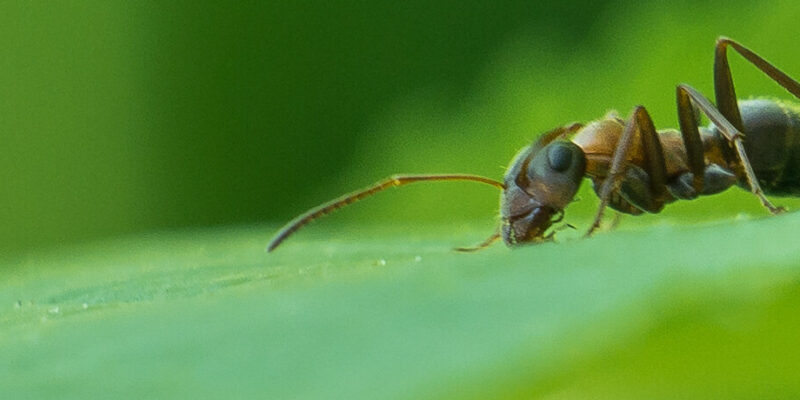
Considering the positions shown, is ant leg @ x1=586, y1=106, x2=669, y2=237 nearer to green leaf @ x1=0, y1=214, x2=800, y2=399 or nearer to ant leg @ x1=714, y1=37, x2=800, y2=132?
ant leg @ x1=714, y1=37, x2=800, y2=132

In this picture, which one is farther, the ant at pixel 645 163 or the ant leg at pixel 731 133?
the ant at pixel 645 163

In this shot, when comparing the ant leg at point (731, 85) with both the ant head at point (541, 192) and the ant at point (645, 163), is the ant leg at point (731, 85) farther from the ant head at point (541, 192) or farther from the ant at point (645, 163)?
the ant head at point (541, 192)

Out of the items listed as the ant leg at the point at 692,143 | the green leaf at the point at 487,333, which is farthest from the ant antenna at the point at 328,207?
the green leaf at the point at 487,333

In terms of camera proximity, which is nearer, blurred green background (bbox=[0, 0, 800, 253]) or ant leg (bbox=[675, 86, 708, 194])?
ant leg (bbox=[675, 86, 708, 194])

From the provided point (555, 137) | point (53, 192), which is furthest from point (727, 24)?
point (53, 192)

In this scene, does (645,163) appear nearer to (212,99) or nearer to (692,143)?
(692,143)

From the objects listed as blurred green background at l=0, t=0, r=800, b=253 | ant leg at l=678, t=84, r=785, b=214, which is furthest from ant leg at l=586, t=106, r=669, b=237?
blurred green background at l=0, t=0, r=800, b=253

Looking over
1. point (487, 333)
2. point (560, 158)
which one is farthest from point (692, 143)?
point (487, 333)
